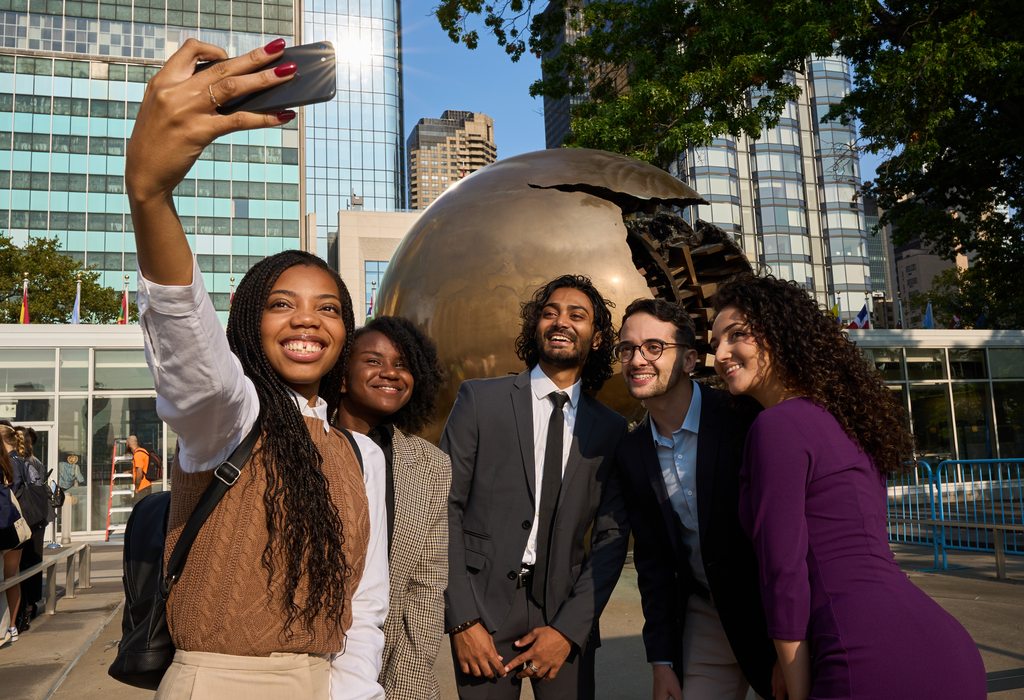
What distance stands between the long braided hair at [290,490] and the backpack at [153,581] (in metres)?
0.08

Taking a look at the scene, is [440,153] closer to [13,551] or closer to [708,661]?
[13,551]

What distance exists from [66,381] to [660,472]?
1452cm

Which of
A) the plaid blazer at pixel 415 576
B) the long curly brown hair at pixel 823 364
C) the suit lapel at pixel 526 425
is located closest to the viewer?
the long curly brown hair at pixel 823 364

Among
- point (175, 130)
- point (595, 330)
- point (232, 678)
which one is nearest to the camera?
point (175, 130)

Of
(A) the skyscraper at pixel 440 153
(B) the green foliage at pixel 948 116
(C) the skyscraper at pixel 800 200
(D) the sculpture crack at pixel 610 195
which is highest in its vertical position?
(A) the skyscraper at pixel 440 153

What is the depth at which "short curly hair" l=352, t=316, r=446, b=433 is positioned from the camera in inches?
116

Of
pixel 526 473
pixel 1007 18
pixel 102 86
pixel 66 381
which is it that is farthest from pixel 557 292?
pixel 102 86

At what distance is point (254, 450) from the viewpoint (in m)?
1.57

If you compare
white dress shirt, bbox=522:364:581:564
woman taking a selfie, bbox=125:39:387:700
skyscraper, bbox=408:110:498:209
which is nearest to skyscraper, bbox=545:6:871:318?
white dress shirt, bbox=522:364:581:564

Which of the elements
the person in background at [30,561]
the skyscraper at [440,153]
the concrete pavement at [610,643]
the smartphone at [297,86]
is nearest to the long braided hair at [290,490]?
the smartphone at [297,86]

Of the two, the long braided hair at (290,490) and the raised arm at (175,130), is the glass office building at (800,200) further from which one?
the raised arm at (175,130)

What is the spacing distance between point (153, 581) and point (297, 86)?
109 centimetres

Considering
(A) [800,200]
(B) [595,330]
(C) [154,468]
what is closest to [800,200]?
(A) [800,200]

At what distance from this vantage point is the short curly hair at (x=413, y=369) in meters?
2.94
